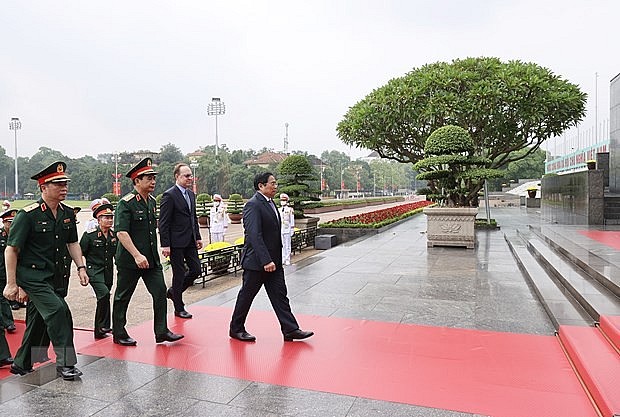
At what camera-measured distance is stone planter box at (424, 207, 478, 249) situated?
11367mm

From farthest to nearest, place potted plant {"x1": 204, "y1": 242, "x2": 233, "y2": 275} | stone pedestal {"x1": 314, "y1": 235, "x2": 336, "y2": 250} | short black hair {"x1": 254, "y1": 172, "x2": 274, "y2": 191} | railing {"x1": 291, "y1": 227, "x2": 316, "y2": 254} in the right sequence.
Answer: stone pedestal {"x1": 314, "y1": 235, "x2": 336, "y2": 250}, railing {"x1": 291, "y1": 227, "x2": 316, "y2": 254}, potted plant {"x1": 204, "y1": 242, "x2": 233, "y2": 275}, short black hair {"x1": 254, "y1": 172, "x2": 274, "y2": 191}

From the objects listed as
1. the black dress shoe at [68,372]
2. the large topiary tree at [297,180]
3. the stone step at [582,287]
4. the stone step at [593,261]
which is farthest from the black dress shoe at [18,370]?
the large topiary tree at [297,180]

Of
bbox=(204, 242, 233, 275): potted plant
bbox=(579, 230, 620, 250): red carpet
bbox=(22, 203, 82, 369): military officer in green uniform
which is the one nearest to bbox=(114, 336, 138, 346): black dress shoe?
bbox=(22, 203, 82, 369): military officer in green uniform

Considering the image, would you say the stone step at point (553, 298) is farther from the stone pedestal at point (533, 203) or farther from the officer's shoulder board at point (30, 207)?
the stone pedestal at point (533, 203)

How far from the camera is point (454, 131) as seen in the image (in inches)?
504

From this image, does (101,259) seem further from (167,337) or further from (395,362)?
(395,362)

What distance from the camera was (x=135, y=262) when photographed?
4.24 metres

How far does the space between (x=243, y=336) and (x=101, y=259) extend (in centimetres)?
169

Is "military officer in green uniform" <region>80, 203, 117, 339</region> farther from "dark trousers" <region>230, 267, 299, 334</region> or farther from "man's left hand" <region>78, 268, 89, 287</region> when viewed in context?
"dark trousers" <region>230, 267, 299, 334</region>

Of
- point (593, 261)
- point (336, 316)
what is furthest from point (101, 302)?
point (593, 261)

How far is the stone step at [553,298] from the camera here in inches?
189

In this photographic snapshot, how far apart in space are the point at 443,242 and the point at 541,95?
9.01 meters

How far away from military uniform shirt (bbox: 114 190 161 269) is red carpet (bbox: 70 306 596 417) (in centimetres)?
79

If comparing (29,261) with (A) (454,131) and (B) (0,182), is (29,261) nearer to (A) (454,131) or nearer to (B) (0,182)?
(A) (454,131)
